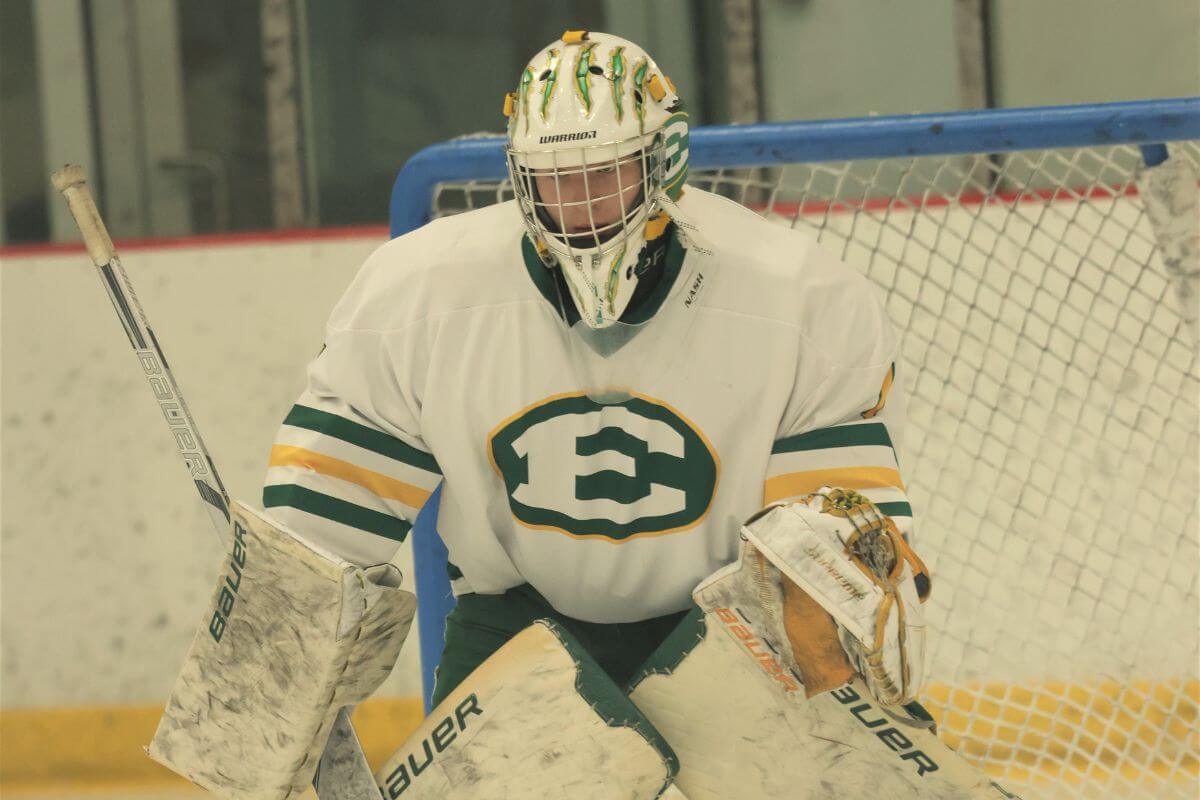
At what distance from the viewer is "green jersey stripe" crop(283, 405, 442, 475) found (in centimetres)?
151

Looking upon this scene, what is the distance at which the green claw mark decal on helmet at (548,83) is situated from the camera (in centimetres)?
141

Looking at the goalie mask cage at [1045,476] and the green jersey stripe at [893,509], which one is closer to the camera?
the green jersey stripe at [893,509]

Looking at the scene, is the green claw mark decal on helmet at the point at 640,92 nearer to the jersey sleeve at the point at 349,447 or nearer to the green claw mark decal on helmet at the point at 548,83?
the green claw mark decal on helmet at the point at 548,83

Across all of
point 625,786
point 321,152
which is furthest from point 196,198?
point 625,786

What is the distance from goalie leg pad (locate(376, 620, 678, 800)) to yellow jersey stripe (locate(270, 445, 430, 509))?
0.21 metres

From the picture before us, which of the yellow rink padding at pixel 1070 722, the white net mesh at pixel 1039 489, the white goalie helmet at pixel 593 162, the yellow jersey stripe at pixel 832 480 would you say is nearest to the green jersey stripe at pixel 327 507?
the white goalie helmet at pixel 593 162

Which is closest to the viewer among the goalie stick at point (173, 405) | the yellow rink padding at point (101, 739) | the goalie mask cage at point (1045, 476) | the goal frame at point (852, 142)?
the goalie stick at point (173, 405)

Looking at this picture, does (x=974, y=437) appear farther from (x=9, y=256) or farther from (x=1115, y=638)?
(x=9, y=256)

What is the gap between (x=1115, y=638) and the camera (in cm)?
258

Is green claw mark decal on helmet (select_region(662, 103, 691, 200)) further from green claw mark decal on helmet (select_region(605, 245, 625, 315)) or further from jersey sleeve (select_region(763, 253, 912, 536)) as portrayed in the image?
jersey sleeve (select_region(763, 253, 912, 536))

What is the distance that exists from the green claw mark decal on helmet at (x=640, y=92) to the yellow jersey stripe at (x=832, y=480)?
40 cm

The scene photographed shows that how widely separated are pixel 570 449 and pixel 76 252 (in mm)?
1685

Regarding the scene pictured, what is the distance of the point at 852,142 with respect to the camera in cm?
188

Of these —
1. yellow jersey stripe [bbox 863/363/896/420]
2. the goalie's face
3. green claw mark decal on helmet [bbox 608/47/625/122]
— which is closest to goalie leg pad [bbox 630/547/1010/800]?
yellow jersey stripe [bbox 863/363/896/420]
